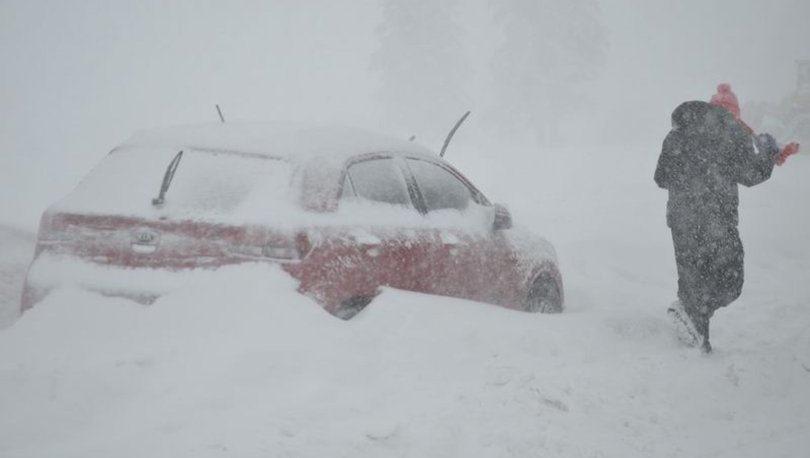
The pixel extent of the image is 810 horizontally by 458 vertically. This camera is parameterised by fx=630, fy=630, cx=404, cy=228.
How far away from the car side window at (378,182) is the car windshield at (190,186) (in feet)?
1.62

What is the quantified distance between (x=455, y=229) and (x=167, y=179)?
83.6 inches

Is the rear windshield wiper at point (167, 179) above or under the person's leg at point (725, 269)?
above

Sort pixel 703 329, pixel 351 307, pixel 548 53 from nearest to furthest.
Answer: pixel 351 307, pixel 703 329, pixel 548 53

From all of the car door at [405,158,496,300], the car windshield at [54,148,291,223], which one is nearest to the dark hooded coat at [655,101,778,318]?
the car door at [405,158,496,300]

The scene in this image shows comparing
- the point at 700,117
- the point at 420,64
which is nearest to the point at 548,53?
the point at 420,64

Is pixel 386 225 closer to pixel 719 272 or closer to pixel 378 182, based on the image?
pixel 378 182

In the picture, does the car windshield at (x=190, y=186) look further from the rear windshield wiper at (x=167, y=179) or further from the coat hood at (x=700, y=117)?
the coat hood at (x=700, y=117)

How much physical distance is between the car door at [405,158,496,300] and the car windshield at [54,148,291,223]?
50.6 inches

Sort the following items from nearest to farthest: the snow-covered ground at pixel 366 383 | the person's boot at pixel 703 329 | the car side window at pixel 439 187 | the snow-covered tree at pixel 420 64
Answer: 1. the snow-covered ground at pixel 366 383
2. the car side window at pixel 439 187
3. the person's boot at pixel 703 329
4. the snow-covered tree at pixel 420 64

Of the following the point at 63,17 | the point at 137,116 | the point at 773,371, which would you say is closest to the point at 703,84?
the point at 137,116

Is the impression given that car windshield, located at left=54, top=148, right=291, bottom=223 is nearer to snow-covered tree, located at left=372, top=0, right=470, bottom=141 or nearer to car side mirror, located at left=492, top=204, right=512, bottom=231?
car side mirror, located at left=492, top=204, right=512, bottom=231

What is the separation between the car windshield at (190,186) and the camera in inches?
151

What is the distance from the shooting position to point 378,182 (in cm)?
449

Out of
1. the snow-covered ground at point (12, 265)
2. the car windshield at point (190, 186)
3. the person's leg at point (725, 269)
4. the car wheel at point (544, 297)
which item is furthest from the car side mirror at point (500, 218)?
the snow-covered ground at point (12, 265)
